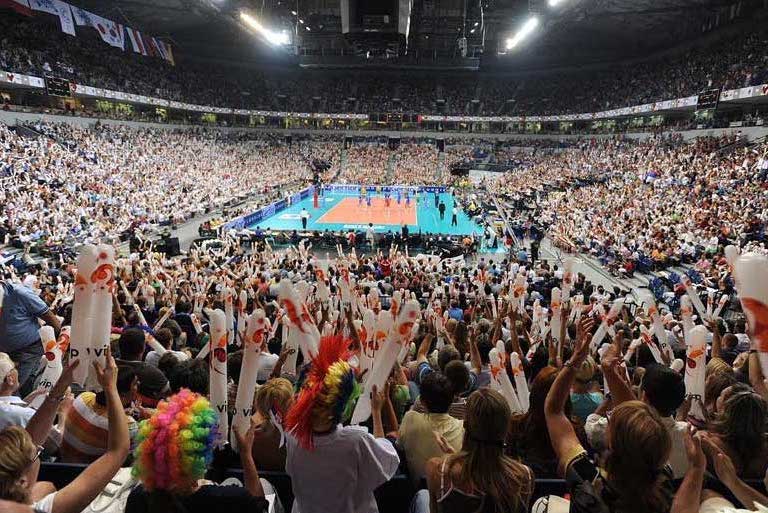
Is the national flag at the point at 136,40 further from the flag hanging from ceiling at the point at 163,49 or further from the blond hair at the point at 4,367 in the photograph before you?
the blond hair at the point at 4,367

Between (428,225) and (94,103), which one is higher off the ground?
(94,103)

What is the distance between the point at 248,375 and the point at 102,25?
42.6m

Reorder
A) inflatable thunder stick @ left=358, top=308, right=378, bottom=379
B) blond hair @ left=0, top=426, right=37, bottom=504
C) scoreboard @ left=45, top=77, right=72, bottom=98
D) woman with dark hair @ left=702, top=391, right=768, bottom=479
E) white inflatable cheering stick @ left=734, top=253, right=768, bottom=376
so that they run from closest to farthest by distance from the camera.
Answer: blond hair @ left=0, top=426, right=37, bottom=504 → woman with dark hair @ left=702, top=391, right=768, bottom=479 → white inflatable cheering stick @ left=734, top=253, right=768, bottom=376 → inflatable thunder stick @ left=358, top=308, right=378, bottom=379 → scoreboard @ left=45, top=77, right=72, bottom=98

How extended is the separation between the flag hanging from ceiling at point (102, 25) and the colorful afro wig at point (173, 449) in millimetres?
41523

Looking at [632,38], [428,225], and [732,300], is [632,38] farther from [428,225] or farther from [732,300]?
[732,300]

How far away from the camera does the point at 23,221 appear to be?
19.7 m

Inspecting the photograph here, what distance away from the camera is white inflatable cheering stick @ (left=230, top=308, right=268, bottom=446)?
3.33 m

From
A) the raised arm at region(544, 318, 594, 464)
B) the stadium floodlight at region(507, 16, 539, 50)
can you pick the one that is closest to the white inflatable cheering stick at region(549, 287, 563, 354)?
the raised arm at region(544, 318, 594, 464)

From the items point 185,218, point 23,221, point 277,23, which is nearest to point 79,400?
point 23,221

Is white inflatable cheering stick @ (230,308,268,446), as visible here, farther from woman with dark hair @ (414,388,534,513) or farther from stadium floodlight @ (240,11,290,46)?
stadium floodlight @ (240,11,290,46)

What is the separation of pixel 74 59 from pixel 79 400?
45.5 meters

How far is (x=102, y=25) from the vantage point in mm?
36312

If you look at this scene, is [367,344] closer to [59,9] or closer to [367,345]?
[367,345]

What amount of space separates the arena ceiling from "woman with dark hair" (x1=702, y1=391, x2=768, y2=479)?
1413cm
